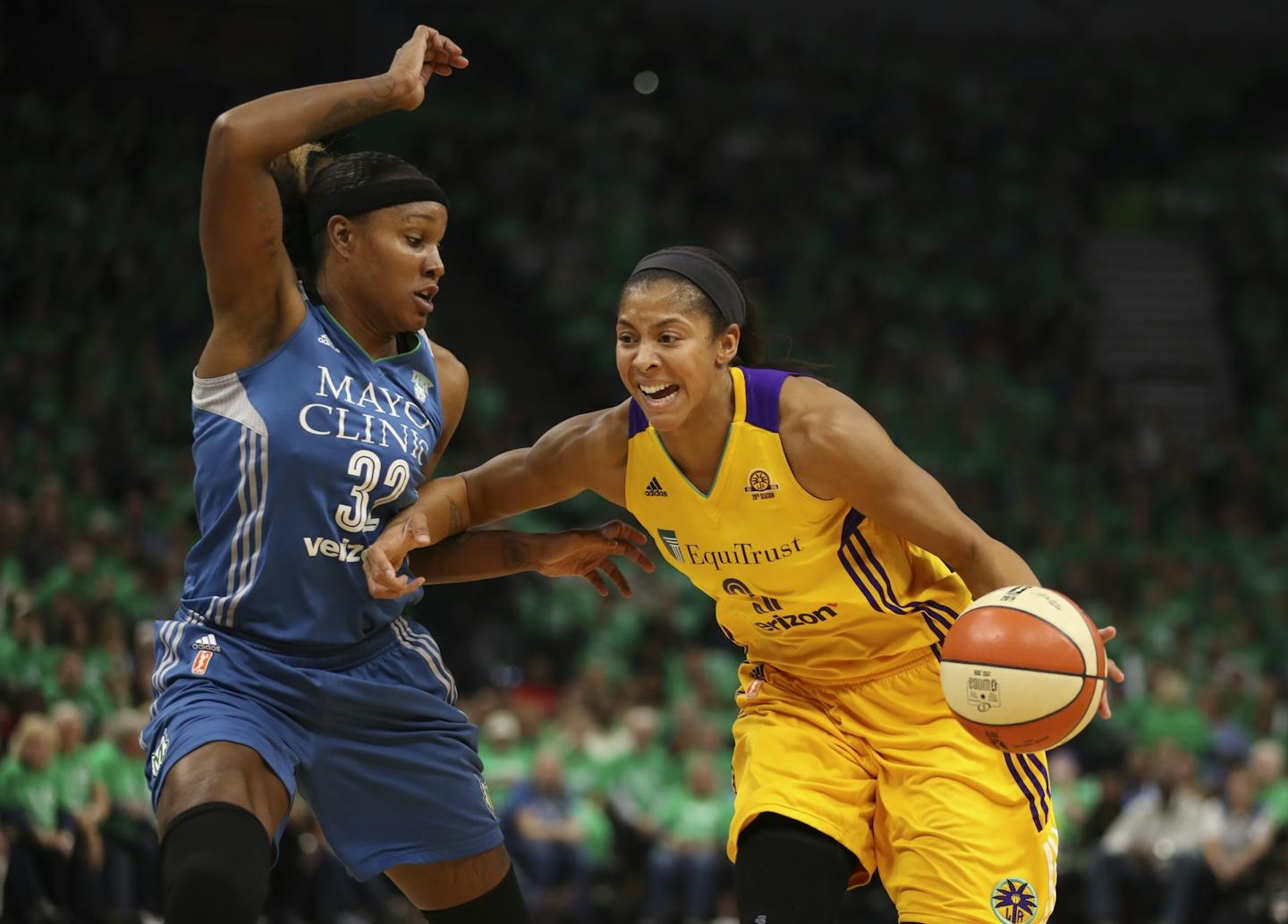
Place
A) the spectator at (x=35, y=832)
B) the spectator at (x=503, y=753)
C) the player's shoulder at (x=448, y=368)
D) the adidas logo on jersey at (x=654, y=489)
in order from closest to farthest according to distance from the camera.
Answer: the adidas logo on jersey at (x=654, y=489), the player's shoulder at (x=448, y=368), the spectator at (x=35, y=832), the spectator at (x=503, y=753)

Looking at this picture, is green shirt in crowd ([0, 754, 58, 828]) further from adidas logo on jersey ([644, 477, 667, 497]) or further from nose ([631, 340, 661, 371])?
nose ([631, 340, 661, 371])

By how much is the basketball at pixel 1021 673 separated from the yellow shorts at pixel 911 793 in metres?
0.28

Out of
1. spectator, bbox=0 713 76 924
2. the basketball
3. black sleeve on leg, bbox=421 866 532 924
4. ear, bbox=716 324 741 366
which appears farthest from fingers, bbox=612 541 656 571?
spectator, bbox=0 713 76 924

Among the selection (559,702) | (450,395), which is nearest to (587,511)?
(559,702)

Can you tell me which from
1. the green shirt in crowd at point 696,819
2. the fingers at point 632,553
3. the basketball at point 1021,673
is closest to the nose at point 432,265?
the fingers at point 632,553

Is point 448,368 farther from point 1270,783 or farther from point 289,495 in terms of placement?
point 1270,783

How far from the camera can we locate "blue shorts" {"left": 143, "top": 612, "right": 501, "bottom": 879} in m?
3.54

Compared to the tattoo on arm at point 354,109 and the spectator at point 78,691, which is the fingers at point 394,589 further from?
the spectator at point 78,691

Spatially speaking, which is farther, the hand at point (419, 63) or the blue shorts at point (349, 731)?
the hand at point (419, 63)

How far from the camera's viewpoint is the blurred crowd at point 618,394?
9.09 metres

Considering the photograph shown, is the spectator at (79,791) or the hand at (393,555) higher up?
the hand at (393,555)

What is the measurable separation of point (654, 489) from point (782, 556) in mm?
396

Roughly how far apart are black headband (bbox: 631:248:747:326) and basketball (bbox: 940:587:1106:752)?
0.99m

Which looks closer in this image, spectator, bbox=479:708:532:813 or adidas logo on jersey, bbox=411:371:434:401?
adidas logo on jersey, bbox=411:371:434:401
